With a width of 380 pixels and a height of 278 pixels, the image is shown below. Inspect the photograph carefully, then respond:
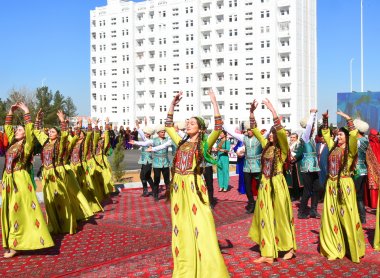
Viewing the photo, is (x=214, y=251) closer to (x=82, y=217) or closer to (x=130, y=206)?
(x=82, y=217)

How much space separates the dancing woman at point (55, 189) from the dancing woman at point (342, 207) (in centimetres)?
455

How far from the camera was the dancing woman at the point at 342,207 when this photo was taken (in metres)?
7.34

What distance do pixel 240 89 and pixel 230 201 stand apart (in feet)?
192

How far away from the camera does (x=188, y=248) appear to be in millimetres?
5941

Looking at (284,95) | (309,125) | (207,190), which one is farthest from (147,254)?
(284,95)

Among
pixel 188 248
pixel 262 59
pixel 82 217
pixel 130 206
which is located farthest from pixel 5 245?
pixel 262 59

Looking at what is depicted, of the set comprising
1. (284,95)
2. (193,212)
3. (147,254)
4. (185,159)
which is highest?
(284,95)

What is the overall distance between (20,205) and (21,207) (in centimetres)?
3

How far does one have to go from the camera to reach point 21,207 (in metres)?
7.80

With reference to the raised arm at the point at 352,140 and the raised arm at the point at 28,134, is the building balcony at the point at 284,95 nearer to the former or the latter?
the raised arm at the point at 352,140

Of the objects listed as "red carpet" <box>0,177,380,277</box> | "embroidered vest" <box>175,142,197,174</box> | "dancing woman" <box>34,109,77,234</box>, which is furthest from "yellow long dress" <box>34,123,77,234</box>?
"embroidered vest" <box>175,142,197,174</box>

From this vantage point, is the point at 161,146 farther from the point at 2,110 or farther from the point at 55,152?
the point at 2,110

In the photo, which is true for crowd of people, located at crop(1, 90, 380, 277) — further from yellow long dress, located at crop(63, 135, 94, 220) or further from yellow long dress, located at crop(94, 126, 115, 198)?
yellow long dress, located at crop(94, 126, 115, 198)

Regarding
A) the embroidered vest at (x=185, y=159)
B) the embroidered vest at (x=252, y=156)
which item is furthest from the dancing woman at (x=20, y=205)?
the embroidered vest at (x=252, y=156)
